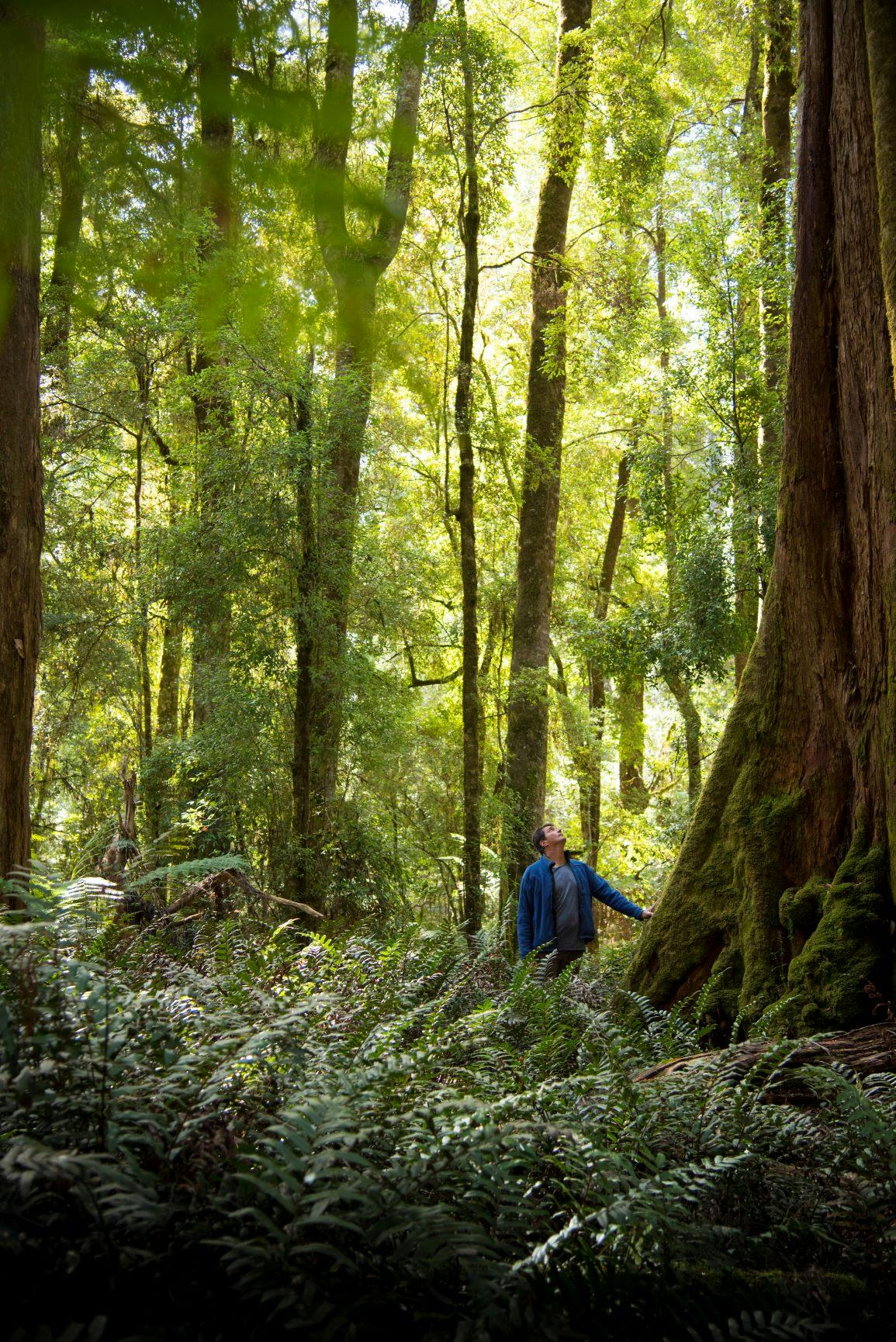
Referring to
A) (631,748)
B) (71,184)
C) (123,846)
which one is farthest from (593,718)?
(71,184)

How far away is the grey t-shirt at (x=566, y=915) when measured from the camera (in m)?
7.33

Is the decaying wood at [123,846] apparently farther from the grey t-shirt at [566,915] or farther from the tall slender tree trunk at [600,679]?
the tall slender tree trunk at [600,679]

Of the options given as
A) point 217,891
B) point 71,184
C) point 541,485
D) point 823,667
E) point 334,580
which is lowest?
point 217,891

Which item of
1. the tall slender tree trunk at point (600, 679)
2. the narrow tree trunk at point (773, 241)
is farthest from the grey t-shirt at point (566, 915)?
the tall slender tree trunk at point (600, 679)

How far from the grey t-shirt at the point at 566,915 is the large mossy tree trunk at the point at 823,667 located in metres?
1.76

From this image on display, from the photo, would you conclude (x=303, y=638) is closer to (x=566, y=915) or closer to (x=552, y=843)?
(x=552, y=843)

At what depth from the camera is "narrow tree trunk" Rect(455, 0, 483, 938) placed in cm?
1134

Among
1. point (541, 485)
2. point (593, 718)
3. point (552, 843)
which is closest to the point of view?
point (552, 843)

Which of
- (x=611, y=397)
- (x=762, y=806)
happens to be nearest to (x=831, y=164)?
(x=762, y=806)

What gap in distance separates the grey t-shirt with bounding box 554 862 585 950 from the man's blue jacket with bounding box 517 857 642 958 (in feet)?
0.17

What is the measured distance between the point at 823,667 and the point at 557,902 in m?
3.17

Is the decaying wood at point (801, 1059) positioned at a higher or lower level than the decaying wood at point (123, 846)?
lower

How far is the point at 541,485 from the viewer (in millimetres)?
13750

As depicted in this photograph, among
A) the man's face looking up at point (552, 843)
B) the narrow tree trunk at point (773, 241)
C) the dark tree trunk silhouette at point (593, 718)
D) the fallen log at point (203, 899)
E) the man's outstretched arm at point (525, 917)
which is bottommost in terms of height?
the man's outstretched arm at point (525, 917)
